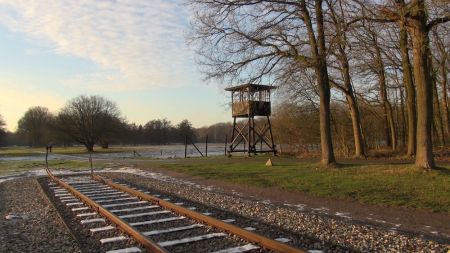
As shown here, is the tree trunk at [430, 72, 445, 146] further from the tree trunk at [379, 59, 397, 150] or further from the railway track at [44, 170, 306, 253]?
the railway track at [44, 170, 306, 253]

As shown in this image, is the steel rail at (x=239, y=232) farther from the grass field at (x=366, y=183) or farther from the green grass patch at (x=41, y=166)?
the green grass patch at (x=41, y=166)

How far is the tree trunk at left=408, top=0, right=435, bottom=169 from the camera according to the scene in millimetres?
15828

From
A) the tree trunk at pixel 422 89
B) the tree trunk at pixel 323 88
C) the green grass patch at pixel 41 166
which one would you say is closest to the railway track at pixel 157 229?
→ the tree trunk at pixel 422 89

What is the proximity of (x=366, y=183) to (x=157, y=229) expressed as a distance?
8.50 meters

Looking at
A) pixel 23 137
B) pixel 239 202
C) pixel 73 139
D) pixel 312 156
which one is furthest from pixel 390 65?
pixel 23 137

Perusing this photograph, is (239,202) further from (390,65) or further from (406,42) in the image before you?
(390,65)

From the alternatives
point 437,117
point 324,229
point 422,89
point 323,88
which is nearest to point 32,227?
point 324,229

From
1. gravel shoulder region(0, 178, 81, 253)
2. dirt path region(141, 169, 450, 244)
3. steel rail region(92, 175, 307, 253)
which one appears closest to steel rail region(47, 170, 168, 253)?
gravel shoulder region(0, 178, 81, 253)

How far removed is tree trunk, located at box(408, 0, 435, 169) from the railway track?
9.53 meters

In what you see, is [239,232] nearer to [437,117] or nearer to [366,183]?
[366,183]

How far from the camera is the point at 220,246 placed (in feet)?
23.9

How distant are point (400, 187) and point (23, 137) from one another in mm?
107022

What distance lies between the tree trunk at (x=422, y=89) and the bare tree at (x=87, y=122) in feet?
203

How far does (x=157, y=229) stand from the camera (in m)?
8.78
